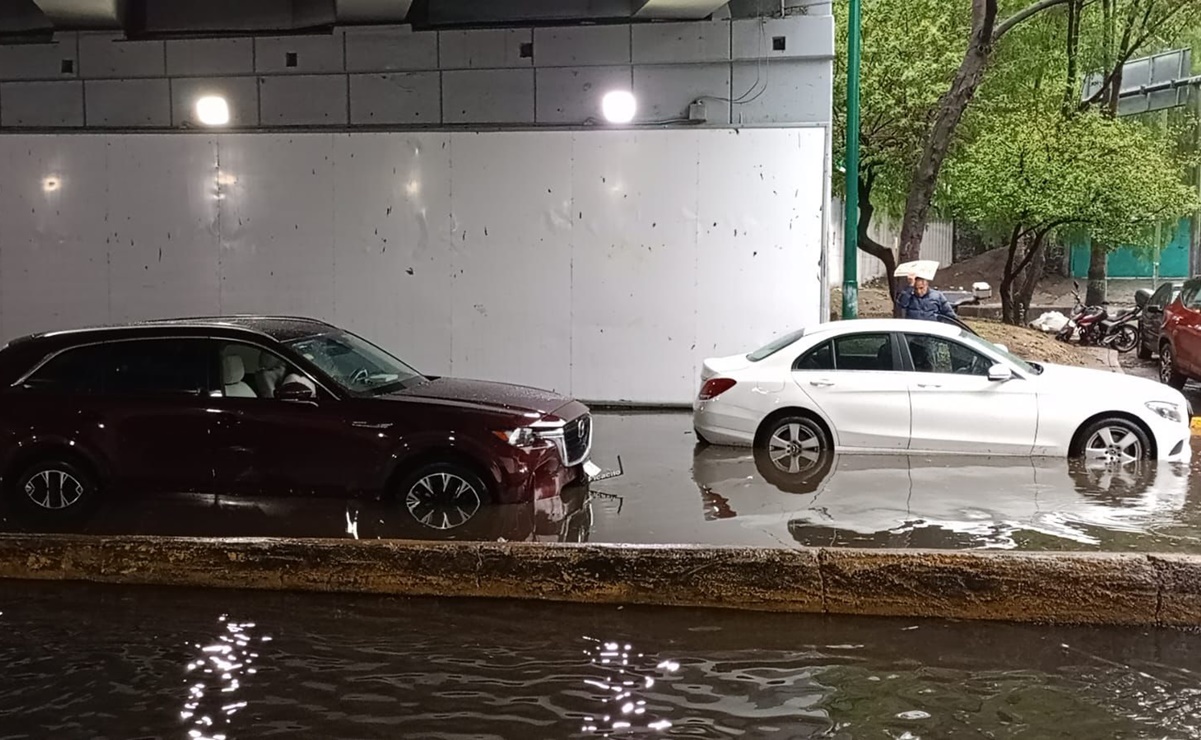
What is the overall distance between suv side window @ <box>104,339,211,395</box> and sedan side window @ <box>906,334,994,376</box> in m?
5.87

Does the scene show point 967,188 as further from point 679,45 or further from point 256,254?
point 256,254

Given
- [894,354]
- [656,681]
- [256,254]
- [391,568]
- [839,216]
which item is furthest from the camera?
[839,216]

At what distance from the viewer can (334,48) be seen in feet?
41.3

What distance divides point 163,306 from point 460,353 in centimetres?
391

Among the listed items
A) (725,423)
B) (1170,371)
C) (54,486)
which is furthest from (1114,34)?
(54,486)

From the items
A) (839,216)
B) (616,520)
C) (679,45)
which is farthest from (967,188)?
(616,520)

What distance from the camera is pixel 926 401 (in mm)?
8930

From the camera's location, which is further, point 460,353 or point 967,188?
point 967,188

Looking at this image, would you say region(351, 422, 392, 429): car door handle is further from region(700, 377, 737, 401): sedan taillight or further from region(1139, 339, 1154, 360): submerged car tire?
region(1139, 339, 1154, 360): submerged car tire

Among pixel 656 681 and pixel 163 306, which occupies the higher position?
pixel 163 306

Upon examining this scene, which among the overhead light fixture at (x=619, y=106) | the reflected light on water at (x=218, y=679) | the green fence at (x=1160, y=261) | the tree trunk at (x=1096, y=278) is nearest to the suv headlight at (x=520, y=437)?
the reflected light on water at (x=218, y=679)

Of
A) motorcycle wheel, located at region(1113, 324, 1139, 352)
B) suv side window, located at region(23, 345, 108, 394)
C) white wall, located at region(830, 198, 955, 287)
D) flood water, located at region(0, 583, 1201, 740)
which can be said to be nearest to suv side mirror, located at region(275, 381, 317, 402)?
suv side window, located at region(23, 345, 108, 394)

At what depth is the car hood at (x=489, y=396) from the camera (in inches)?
285

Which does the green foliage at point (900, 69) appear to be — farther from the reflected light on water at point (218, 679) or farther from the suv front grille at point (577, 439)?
the reflected light on water at point (218, 679)
